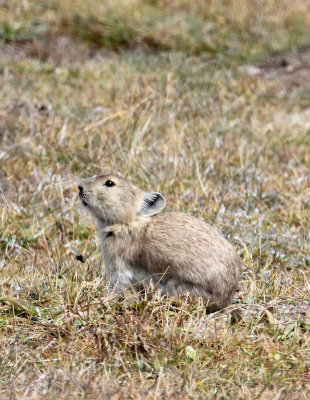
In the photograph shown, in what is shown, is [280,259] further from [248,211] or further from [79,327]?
[79,327]

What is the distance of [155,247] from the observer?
453 cm

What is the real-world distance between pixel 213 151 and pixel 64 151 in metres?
1.35

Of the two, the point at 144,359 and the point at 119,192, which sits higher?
the point at 119,192

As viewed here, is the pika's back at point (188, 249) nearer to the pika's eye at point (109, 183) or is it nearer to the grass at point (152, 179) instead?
the grass at point (152, 179)

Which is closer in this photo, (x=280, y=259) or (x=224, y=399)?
(x=224, y=399)

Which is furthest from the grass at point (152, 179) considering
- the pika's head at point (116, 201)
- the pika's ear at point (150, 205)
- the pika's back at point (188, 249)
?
the pika's ear at point (150, 205)

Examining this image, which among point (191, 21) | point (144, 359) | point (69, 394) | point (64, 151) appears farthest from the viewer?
point (191, 21)

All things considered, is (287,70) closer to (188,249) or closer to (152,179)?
(152,179)

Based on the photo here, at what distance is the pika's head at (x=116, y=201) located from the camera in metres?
4.80

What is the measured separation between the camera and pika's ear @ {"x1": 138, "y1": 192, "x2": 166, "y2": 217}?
4.81 metres

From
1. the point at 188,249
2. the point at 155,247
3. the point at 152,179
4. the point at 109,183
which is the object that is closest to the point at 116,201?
the point at 109,183

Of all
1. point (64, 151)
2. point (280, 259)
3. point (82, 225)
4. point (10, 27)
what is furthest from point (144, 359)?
point (10, 27)

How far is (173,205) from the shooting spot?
19.9 ft

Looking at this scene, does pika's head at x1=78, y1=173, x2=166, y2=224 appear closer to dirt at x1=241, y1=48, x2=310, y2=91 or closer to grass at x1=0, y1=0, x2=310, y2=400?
grass at x1=0, y1=0, x2=310, y2=400
